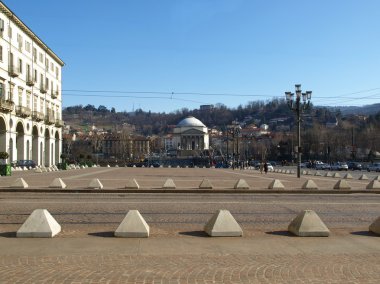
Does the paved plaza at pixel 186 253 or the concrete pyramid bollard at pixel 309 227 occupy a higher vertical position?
the concrete pyramid bollard at pixel 309 227

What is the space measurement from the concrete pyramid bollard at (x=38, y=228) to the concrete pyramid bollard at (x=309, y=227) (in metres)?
5.70

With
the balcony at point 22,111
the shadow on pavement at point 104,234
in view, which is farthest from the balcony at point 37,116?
the shadow on pavement at point 104,234

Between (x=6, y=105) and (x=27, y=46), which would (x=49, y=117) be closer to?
(x=27, y=46)

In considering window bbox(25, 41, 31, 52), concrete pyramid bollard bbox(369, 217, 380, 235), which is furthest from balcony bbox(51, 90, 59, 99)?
concrete pyramid bollard bbox(369, 217, 380, 235)

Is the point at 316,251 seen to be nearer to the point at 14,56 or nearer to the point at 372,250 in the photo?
the point at 372,250

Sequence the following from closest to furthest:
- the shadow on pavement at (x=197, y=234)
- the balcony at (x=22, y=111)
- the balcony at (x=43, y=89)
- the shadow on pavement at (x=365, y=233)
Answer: the shadow on pavement at (x=197, y=234)
the shadow on pavement at (x=365, y=233)
the balcony at (x=22, y=111)
the balcony at (x=43, y=89)

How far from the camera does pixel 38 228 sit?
1120 centimetres

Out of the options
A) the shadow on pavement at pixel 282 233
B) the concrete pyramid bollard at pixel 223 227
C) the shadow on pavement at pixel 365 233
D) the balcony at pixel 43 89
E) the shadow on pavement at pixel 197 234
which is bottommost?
the shadow on pavement at pixel 365 233

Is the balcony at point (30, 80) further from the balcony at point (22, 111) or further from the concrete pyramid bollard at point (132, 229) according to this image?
the concrete pyramid bollard at point (132, 229)

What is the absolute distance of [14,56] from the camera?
68.6 m

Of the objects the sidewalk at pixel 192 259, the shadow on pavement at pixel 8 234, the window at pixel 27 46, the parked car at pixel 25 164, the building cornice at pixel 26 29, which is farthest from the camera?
the window at pixel 27 46

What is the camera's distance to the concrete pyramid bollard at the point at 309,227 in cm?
1173

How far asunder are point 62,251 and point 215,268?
3194 millimetres

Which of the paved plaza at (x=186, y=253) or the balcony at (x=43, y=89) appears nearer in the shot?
the paved plaza at (x=186, y=253)
